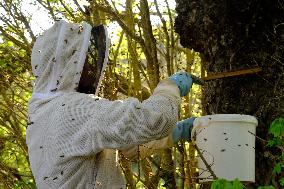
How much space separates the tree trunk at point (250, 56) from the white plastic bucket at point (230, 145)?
32cm

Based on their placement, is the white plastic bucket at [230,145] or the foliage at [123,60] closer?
the white plastic bucket at [230,145]

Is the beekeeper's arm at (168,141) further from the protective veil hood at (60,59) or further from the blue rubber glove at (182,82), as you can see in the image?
the protective veil hood at (60,59)

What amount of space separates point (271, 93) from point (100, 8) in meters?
2.04

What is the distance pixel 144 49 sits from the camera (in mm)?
4285

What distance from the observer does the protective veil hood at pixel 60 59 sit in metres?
2.60

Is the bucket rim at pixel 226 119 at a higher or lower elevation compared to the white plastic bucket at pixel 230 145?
higher

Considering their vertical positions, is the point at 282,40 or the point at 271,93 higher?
the point at 282,40

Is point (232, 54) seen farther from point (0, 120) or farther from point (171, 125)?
point (0, 120)

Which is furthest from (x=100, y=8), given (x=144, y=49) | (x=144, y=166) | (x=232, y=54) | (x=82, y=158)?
(x=82, y=158)

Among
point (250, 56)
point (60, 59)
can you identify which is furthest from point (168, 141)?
point (60, 59)

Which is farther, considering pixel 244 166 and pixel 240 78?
pixel 240 78

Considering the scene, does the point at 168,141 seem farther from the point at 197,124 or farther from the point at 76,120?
the point at 76,120

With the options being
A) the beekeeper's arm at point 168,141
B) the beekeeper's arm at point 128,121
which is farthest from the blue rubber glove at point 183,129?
the beekeeper's arm at point 128,121

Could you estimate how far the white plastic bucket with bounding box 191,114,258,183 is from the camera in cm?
247
